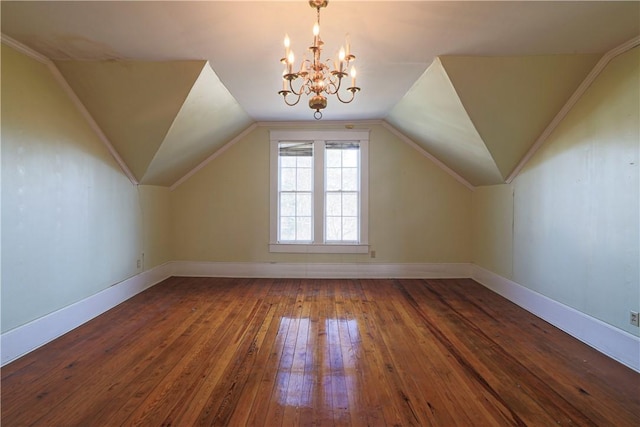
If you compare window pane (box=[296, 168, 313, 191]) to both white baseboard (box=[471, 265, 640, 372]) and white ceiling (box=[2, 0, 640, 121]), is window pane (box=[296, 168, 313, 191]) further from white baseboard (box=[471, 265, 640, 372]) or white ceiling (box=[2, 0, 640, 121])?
white baseboard (box=[471, 265, 640, 372])

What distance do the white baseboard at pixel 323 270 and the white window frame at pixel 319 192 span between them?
0.25m

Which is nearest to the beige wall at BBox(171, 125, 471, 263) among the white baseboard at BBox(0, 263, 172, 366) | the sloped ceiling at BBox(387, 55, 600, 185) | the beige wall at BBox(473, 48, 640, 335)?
the sloped ceiling at BBox(387, 55, 600, 185)

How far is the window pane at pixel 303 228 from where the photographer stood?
476 centimetres

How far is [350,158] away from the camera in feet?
15.6

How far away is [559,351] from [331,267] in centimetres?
287

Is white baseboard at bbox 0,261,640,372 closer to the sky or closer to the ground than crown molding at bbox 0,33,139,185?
closer to the ground

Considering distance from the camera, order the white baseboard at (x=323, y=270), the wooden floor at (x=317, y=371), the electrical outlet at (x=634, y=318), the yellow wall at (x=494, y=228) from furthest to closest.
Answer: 1. the white baseboard at (x=323, y=270)
2. the yellow wall at (x=494, y=228)
3. the electrical outlet at (x=634, y=318)
4. the wooden floor at (x=317, y=371)

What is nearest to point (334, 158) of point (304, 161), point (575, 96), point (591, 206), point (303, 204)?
point (304, 161)

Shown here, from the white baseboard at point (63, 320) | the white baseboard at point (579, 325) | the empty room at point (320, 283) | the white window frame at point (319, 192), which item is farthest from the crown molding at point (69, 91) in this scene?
the white baseboard at point (579, 325)

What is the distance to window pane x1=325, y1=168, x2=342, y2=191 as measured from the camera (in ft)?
15.6

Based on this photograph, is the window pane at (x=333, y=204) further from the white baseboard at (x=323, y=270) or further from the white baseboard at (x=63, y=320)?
the white baseboard at (x=63, y=320)

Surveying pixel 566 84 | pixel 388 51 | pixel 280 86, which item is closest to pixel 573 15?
pixel 566 84

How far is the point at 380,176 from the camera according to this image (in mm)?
4676

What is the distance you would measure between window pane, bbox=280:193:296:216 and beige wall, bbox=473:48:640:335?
3.02 m
